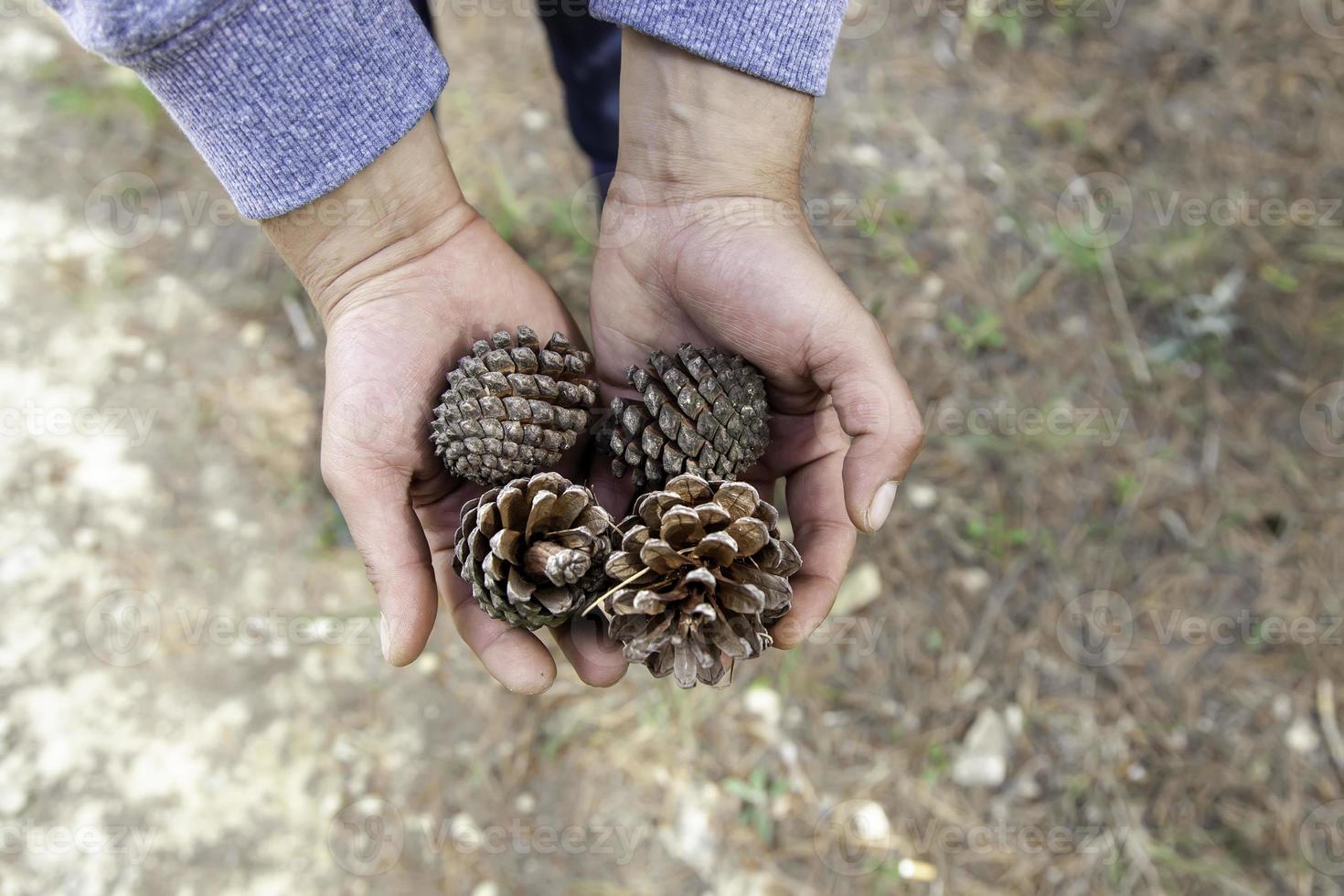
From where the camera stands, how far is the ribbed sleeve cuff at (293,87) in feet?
6.02

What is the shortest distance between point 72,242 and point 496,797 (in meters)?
2.58

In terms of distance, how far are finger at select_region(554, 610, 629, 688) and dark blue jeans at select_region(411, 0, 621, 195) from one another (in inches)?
58.5

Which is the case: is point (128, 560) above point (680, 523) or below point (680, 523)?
below

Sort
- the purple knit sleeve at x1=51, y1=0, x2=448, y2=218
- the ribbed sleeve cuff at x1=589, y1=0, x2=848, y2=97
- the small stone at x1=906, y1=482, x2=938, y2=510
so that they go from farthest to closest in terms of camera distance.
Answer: the small stone at x1=906, y1=482, x2=938, y2=510 < the ribbed sleeve cuff at x1=589, y1=0, x2=848, y2=97 < the purple knit sleeve at x1=51, y1=0, x2=448, y2=218

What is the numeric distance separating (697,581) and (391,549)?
66cm

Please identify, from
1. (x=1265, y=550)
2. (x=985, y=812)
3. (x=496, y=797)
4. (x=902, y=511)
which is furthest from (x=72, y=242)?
(x=1265, y=550)

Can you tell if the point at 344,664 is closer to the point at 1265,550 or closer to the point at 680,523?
the point at 680,523

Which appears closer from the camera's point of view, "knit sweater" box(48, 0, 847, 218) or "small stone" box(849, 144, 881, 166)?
"knit sweater" box(48, 0, 847, 218)

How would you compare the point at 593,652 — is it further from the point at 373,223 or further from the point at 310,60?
the point at 310,60

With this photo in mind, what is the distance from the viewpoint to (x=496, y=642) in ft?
6.66

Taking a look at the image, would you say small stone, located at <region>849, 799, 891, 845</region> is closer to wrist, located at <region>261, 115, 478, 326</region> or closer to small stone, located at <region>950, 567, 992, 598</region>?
small stone, located at <region>950, 567, 992, 598</region>

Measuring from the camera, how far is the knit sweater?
175 cm

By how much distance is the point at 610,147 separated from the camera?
3.24 m

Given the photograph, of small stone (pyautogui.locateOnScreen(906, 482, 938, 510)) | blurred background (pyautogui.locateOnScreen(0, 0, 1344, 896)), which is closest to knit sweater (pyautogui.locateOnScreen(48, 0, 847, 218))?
blurred background (pyautogui.locateOnScreen(0, 0, 1344, 896))
